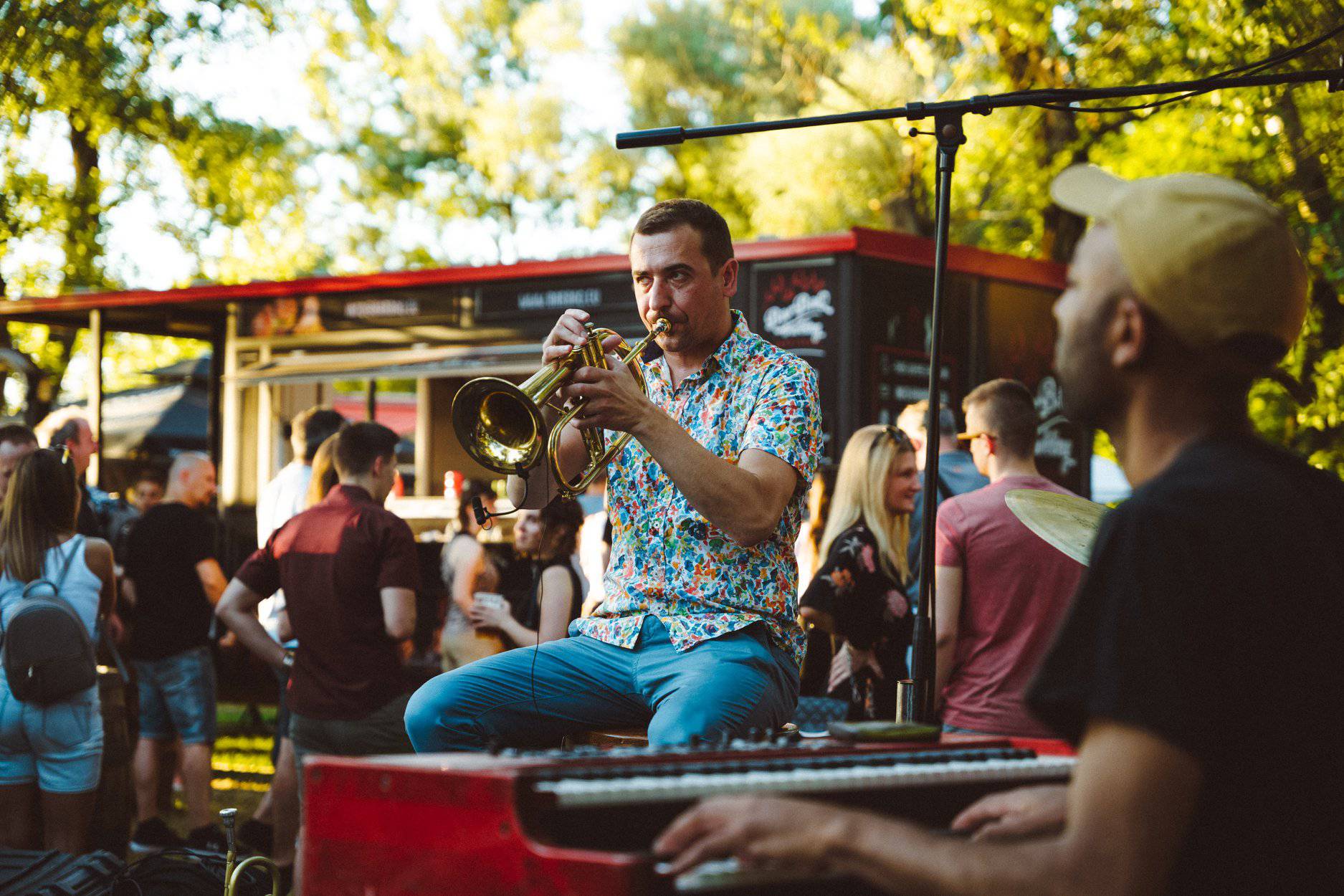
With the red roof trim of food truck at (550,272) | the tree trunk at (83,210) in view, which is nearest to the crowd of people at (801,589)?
the red roof trim of food truck at (550,272)

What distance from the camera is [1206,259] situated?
5.57ft

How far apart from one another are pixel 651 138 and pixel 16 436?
15.1ft

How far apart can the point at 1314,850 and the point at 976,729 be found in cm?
322

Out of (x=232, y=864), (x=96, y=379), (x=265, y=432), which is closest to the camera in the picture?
(x=232, y=864)

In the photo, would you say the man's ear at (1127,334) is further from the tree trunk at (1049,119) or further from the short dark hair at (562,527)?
the tree trunk at (1049,119)

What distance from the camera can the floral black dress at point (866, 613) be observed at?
5621mm

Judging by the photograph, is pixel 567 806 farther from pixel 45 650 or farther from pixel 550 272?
pixel 550 272

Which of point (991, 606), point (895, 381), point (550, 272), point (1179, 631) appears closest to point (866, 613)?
point (991, 606)

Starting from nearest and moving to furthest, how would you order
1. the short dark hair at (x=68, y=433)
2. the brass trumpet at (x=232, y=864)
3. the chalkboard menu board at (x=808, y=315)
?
the brass trumpet at (x=232, y=864) → the short dark hair at (x=68, y=433) → the chalkboard menu board at (x=808, y=315)

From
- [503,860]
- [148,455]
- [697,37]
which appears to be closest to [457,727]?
[503,860]

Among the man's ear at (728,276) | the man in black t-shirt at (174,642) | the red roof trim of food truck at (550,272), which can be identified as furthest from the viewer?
the red roof trim of food truck at (550,272)

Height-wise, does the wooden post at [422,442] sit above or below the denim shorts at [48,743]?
above

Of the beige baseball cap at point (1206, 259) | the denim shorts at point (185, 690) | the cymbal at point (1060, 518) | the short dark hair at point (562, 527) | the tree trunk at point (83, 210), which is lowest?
the denim shorts at point (185, 690)

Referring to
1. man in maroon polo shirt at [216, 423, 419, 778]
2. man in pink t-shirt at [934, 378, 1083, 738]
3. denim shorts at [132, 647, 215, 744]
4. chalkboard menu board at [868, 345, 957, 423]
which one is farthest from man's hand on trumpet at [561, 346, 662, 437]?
chalkboard menu board at [868, 345, 957, 423]
